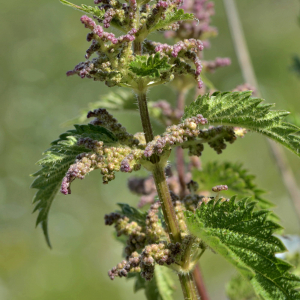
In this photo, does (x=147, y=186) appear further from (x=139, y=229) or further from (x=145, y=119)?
(x=145, y=119)

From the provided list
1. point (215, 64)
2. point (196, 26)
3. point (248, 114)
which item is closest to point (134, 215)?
point (248, 114)

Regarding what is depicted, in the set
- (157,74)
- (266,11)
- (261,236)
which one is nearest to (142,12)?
(157,74)

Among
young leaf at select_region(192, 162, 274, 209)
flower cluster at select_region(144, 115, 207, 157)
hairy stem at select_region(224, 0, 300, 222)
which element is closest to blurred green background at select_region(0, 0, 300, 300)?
hairy stem at select_region(224, 0, 300, 222)

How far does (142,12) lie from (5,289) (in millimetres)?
5976

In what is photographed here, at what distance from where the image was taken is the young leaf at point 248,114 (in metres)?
1.26

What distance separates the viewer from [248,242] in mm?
1165

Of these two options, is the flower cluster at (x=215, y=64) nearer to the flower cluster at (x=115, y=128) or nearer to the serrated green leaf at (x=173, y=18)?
the serrated green leaf at (x=173, y=18)

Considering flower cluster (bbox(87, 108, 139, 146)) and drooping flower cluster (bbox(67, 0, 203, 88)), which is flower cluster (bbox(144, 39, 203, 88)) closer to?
drooping flower cluster (bbox(67, 0, 203, 88))

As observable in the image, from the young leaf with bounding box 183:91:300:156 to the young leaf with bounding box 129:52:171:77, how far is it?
19cm

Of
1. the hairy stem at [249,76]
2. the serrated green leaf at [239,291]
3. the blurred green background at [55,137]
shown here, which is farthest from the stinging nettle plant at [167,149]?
the blurred green background at [55,137]

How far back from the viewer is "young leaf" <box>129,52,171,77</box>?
47.4 inches

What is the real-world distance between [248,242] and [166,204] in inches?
12.6

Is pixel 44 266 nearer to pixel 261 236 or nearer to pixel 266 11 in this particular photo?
pixel 261 236

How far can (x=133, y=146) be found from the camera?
1392 mm
